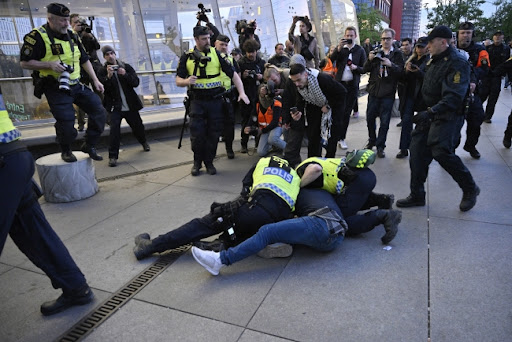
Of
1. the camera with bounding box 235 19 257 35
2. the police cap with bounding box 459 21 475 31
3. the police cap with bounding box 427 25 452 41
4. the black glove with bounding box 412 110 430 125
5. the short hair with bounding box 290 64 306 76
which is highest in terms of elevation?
the camera with bounding box 235 19 257 35

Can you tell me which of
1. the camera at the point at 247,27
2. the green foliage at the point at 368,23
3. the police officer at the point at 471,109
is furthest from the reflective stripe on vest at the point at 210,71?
the green foliage at the point at 368,23

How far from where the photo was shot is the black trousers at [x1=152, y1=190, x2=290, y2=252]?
9.98 feet

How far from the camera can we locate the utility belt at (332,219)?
292 centimetres

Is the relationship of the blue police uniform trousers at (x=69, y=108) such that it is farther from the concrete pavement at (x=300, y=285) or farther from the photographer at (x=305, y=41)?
the photographer at (x=305, y=41)

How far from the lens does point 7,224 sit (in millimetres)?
2102

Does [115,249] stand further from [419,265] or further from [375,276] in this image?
[419,265]

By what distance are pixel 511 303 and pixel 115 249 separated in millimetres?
3078

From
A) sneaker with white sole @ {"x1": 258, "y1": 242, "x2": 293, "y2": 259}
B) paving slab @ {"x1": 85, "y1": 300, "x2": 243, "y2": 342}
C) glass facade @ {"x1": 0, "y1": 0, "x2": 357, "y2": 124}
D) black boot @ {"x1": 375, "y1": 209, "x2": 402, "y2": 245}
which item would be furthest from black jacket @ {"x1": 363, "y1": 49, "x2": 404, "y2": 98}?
glass facade @ {"x1": 0, "y1": 0, "x2": 357, "y2": 124}

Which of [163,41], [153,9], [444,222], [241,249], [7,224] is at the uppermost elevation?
[153,9]

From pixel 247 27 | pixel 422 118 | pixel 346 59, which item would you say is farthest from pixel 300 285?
pixel 247 27

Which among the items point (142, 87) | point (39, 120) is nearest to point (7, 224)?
point (39, 120)

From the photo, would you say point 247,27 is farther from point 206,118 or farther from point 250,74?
point 206,118

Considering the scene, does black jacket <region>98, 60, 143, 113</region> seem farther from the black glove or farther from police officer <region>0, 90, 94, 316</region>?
the black glove

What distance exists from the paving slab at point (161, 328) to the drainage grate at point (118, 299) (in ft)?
0.21
